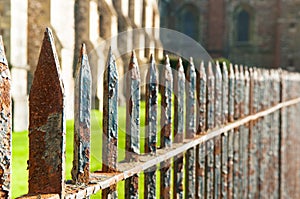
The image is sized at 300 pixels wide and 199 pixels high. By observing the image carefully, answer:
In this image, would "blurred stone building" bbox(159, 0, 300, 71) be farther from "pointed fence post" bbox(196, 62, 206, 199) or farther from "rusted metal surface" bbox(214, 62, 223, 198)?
"pointed fence post" bbox(196, 62, 206, 199)

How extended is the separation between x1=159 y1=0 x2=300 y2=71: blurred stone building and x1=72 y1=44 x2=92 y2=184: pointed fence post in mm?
26968

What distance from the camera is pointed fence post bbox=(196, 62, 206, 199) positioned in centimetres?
293

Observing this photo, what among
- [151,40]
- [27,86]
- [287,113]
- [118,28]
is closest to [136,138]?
[287,113]

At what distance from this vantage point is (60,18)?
1380cm

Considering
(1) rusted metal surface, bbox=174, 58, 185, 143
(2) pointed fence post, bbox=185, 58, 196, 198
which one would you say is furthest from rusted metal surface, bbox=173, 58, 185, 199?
(2) pointed fence post, bbox=185, 58, 196, 198

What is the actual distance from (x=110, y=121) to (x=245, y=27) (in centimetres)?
2804

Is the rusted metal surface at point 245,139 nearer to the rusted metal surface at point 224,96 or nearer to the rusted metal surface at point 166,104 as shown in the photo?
the rusted metal surface at point 224,96

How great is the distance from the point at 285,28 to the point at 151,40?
7.57 metres

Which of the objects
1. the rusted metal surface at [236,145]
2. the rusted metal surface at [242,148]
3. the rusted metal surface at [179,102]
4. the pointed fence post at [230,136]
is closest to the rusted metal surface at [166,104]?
the rusted metal surface at [179,102]

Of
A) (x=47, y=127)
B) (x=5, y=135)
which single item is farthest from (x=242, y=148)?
(x=5, y=135)

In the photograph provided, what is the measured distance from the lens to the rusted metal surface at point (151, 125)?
2.22m

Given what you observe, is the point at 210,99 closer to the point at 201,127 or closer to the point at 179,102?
the point at 201,127

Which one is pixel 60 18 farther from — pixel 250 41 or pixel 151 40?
pixel 250 41

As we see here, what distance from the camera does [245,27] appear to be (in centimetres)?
2906
